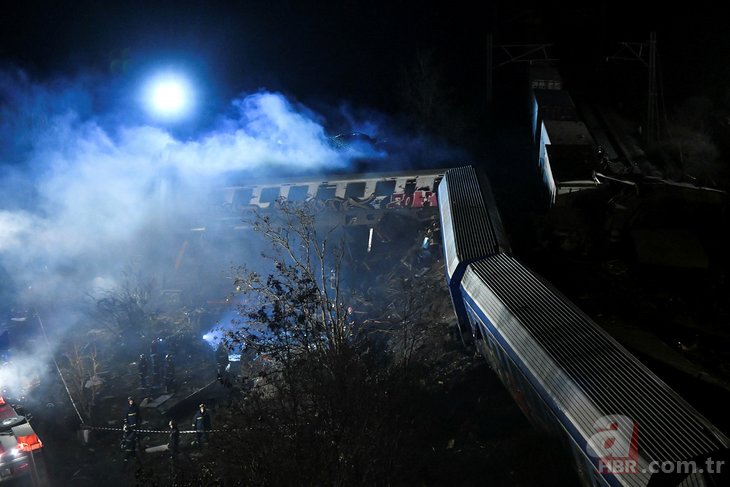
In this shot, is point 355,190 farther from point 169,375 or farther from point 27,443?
point 27,443

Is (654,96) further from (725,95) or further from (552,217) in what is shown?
(552,217)

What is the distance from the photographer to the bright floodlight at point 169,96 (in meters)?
41.2

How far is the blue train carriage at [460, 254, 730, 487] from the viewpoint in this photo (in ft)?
23.2

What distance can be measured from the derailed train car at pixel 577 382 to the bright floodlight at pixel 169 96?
1301 inches

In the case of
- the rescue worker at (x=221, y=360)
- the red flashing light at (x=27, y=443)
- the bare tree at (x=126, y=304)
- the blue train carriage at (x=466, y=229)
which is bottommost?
the rescue worker at (x=221, y=360)

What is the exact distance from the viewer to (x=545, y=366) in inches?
375

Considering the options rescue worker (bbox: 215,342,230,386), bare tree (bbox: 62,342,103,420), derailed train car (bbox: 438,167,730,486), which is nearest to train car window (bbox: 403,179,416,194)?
rescue worker (bbox: 215,342,230,386)

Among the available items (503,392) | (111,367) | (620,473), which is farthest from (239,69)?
(620,473)

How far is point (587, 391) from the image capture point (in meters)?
8.52

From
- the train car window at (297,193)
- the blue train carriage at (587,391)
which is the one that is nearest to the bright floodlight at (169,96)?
the train car window at (297,193)

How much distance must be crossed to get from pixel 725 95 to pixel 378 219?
58.6 ft

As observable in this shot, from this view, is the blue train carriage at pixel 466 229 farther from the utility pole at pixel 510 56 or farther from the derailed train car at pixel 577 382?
the utility pole at pixel 510 56

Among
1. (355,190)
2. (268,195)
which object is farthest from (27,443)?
(355,190)

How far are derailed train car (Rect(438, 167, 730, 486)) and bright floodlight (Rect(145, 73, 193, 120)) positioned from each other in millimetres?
33037
